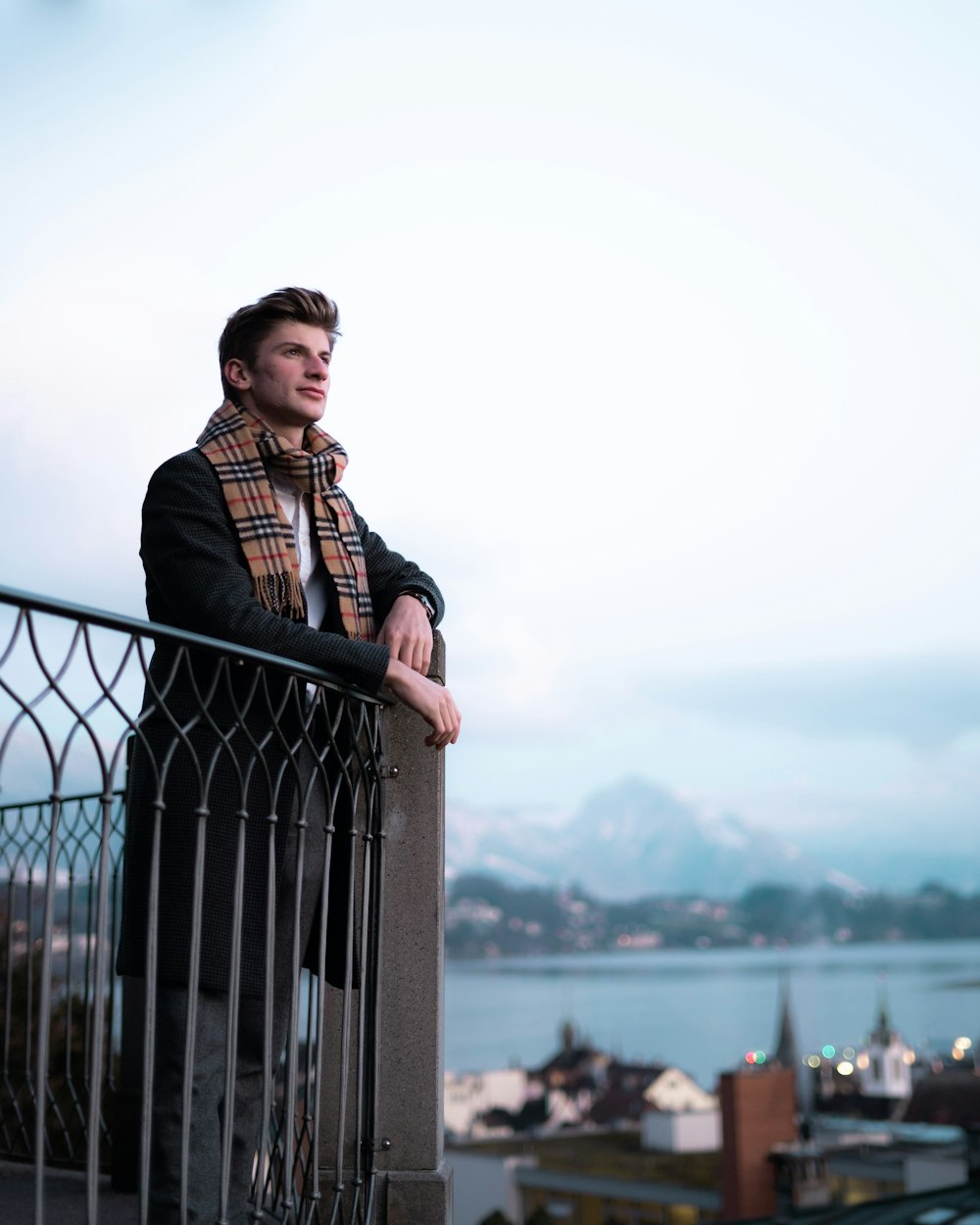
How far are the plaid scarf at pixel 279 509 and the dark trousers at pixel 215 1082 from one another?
0.55 m

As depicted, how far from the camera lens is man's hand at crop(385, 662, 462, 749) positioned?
3.13m

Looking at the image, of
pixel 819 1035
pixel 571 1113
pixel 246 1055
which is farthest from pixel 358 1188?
pixel 819 1035

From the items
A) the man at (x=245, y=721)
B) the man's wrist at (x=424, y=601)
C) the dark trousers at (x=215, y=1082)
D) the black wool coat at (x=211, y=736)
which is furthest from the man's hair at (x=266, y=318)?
the dark trousers at (x=215, y=1082)

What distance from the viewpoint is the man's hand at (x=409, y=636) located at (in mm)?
3238

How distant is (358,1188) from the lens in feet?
11.0

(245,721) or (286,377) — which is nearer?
(245,721)

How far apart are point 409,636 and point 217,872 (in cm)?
77

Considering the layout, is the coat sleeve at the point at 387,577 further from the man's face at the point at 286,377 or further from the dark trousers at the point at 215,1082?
the dark trousers at the point at 215,1082

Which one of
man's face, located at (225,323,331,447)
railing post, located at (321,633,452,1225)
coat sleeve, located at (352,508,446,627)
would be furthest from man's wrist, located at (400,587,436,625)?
man's face, located at (225,323,331,447)

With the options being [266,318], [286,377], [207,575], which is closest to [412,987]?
[207,575]

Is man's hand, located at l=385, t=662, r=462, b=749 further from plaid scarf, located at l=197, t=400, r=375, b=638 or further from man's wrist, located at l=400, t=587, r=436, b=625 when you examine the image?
man's wrist, located at l=400, t=587, r=436, b=625

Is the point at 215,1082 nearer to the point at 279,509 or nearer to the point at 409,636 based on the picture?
the point at 409,636

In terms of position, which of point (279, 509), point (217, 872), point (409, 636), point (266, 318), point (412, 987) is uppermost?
point (266, 318)

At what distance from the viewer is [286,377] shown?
3164 mm
